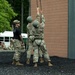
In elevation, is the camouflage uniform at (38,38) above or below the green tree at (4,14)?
below

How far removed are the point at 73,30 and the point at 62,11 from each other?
124cm

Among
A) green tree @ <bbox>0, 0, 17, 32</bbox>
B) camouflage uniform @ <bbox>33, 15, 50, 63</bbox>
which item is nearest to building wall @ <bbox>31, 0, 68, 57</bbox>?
camouflage uniform @ <bbox>33, 15, 50, 63</bbox>

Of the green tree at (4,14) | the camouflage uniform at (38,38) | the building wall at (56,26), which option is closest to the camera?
the camouflage uniform at (38,38)

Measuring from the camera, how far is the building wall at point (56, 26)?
60.4 ft

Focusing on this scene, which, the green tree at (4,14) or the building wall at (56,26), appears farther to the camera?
the green tree at (4,14)

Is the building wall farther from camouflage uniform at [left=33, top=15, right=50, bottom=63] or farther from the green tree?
the green tree

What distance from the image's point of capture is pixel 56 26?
743 inches

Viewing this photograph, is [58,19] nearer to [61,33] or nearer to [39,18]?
[61,33]

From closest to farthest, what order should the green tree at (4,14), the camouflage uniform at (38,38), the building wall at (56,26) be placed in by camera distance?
the camouflage uniform at (38,38)
the building wall at (56,26)
the green tree at (4,14)

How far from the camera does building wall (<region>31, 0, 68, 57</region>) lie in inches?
725

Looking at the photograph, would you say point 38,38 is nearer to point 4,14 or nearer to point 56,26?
point 56,26

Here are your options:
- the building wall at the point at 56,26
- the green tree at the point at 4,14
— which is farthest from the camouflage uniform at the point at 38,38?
the green tree at the point at 4,14

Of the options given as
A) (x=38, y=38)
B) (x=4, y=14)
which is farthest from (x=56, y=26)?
(x=4, y=14)

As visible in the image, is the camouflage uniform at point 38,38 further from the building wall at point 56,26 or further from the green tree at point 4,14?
the green tree at point 4,14
